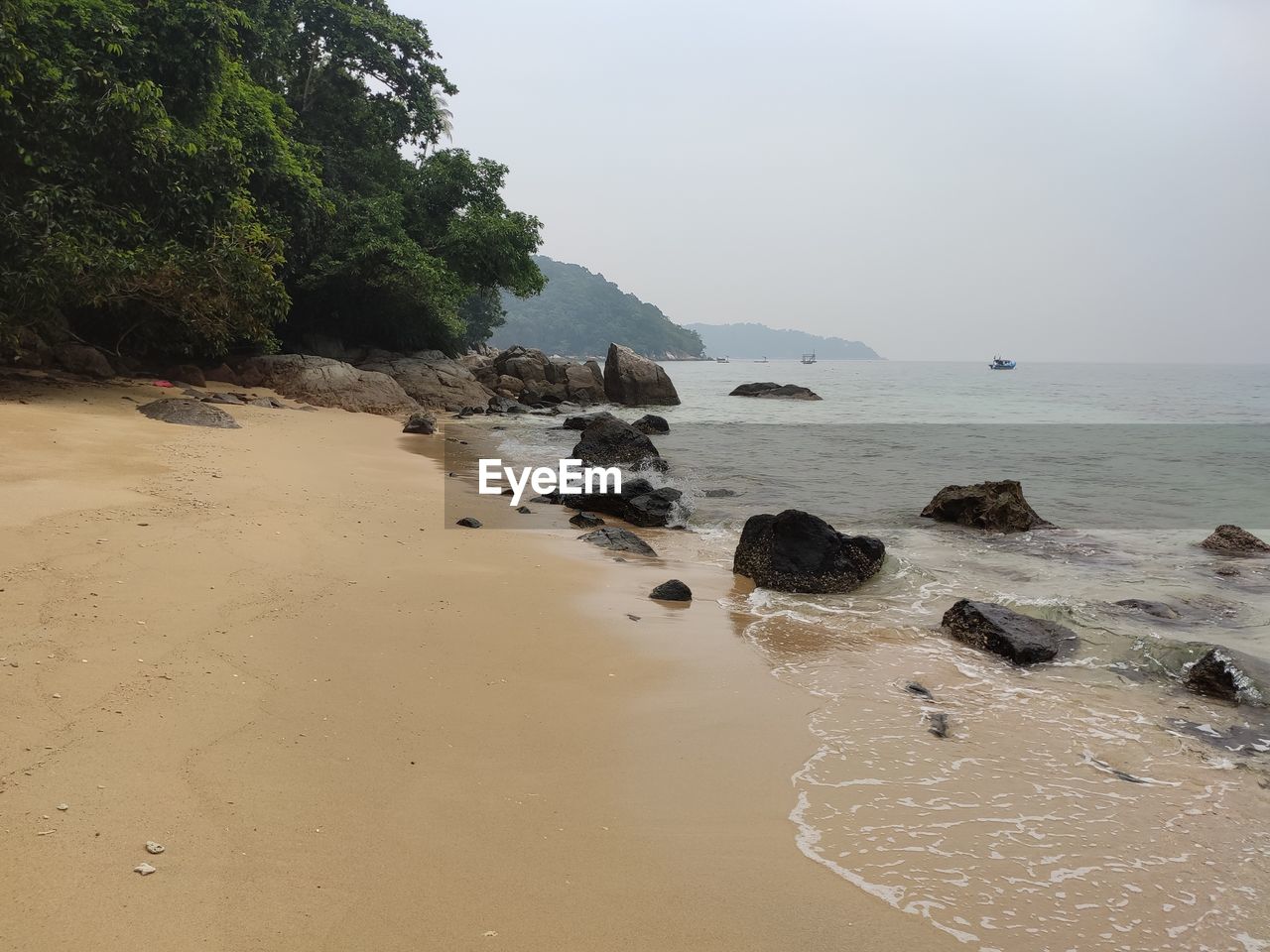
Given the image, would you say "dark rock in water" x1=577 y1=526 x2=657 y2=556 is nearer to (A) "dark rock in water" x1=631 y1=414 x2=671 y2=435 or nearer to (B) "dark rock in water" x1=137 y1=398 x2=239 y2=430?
(B) "dark rock in water" x1=137 y1=398 x2=239 y2=430

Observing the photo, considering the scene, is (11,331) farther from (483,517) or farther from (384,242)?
(384,242)

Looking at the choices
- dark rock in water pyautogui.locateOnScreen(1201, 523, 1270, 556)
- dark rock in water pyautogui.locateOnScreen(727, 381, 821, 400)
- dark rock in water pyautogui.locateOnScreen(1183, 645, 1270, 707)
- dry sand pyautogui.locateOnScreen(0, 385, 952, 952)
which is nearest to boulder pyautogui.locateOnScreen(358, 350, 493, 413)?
dry sand pyautogui.locateOnScreen(0, 385, 952, 952)

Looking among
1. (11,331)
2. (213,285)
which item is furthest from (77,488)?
(213,285)

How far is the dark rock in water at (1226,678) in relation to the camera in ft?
15.5

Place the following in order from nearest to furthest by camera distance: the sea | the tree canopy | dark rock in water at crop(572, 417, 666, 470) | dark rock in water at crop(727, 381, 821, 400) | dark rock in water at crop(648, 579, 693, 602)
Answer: the sea
dark rock in water at crop(648, 579, 693, 602)
the tree canopy
dark rock in water at crop(572, 417, 666, 470)
dark rock in water at crop(727, 381, 821, 400)

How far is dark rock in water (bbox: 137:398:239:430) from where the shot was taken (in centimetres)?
1115

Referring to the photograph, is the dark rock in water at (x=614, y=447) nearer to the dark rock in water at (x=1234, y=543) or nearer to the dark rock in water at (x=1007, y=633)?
the dark rock in water at (x=1234, y=543)

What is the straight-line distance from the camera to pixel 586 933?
2303 millimetres

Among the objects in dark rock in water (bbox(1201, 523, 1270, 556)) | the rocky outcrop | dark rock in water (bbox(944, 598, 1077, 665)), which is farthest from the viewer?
the rocky outcrop

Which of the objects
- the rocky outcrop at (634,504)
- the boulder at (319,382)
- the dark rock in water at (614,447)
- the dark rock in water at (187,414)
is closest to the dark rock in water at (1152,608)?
the rocky outcrop at (634,504)

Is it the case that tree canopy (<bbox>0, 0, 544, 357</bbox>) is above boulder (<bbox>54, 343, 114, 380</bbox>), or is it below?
above

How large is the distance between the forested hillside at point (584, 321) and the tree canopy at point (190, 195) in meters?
108

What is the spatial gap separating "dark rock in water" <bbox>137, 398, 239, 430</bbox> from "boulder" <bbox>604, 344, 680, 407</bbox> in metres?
21.5

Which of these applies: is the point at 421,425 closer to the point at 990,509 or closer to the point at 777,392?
the point at 990,509
